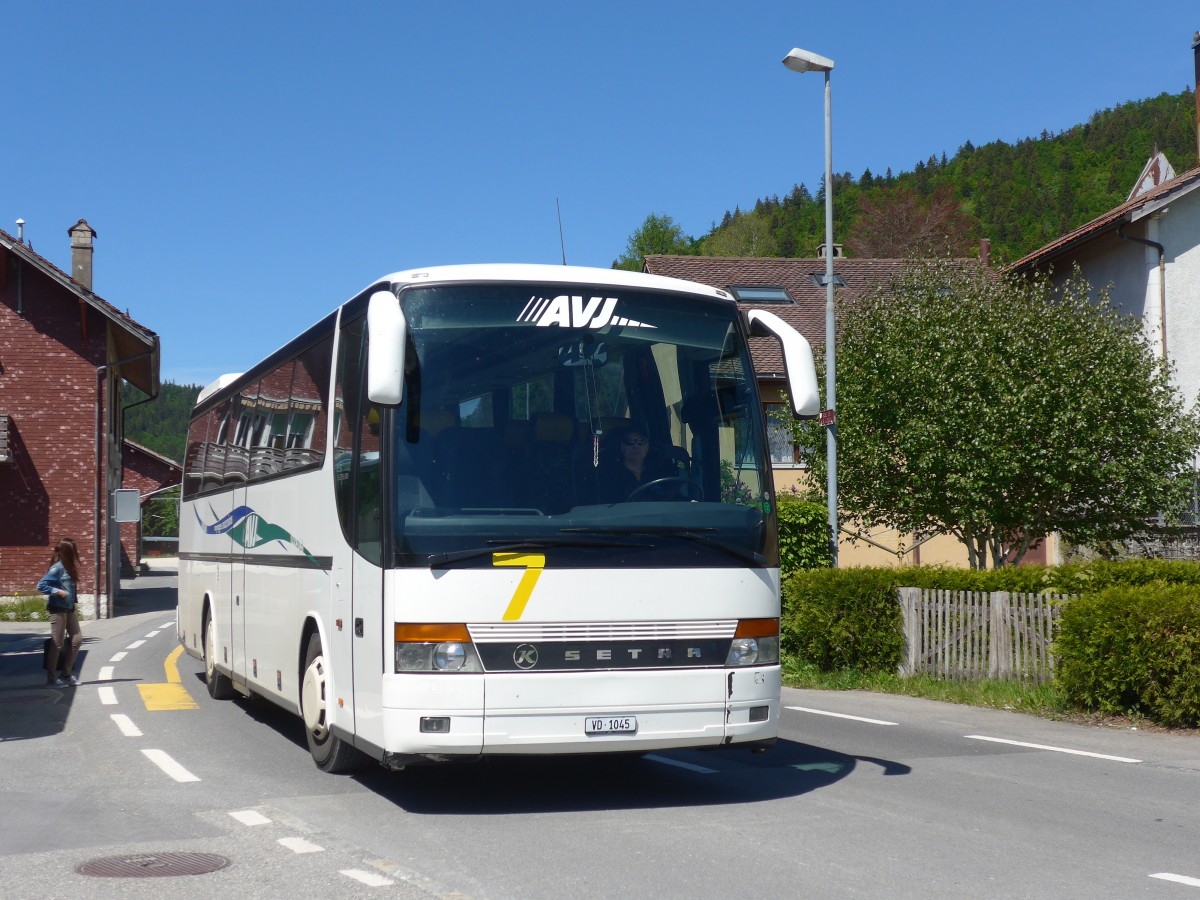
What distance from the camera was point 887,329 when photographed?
24.9 m

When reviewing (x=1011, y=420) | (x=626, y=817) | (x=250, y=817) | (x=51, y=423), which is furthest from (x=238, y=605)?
(x=51, y=423)

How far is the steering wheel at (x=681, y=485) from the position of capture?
27.0ft

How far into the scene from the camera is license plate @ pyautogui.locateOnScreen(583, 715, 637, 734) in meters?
7.88

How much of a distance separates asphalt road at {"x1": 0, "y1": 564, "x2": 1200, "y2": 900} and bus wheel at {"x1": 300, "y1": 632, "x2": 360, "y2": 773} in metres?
0.18

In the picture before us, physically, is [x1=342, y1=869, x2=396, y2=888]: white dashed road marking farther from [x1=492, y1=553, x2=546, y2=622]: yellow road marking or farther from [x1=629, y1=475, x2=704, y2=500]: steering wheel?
[x1=629, y1=475, x2=704, y2=500]: steering wheel

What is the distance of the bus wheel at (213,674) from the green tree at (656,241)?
270ft

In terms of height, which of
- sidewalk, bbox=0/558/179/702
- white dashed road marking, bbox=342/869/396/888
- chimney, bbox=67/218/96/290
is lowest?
sidewalk, bbox=0/558/179/702

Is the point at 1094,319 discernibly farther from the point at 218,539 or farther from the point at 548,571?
the point at 548,571

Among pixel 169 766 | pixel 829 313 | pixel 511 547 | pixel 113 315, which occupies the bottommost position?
pixel 169 766

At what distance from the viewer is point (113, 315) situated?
110 feet

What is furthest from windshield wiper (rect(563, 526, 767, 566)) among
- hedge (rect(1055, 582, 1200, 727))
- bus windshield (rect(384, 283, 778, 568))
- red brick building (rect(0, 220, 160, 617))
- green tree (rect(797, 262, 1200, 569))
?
red brick building (rect(0, 220, 160, 617))

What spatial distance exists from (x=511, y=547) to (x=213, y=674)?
8.07 metres

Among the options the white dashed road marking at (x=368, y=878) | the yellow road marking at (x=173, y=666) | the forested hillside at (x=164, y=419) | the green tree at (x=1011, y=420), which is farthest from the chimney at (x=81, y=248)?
Result: the forested hillside at (x=164, y=419)

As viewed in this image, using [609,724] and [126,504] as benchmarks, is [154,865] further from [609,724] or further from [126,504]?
[126,504]
